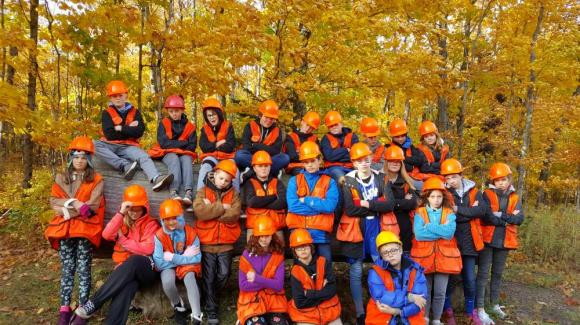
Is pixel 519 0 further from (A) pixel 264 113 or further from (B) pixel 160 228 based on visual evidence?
(B) pixel 160 228

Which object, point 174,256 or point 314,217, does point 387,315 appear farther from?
point 174,256

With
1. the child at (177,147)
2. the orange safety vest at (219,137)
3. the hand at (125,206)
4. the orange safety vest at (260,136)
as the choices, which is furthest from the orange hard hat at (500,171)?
the hand at (125,206)

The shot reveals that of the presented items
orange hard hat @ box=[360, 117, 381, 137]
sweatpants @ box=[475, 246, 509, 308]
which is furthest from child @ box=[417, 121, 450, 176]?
sweatpants @ box=[475, 246, 509, 308]

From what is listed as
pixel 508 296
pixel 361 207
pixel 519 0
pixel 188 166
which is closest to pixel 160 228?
pixel 188 166

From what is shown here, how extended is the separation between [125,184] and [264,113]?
7.56 ft

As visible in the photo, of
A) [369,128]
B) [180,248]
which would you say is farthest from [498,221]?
[180,248]

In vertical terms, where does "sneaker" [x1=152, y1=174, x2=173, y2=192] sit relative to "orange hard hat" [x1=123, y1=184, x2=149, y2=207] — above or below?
above

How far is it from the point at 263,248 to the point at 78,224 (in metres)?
2.39

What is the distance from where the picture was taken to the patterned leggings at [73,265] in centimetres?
474

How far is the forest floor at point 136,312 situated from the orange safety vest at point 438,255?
1186mm

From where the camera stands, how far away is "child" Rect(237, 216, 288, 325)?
441 centimetres

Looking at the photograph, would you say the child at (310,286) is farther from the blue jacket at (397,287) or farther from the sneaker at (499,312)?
the sneaker at (499,312)

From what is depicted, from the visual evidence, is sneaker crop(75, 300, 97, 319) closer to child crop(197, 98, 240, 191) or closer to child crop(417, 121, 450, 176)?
child crop(197, 98, 240, 191)

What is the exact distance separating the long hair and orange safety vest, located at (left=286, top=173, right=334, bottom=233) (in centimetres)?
30
